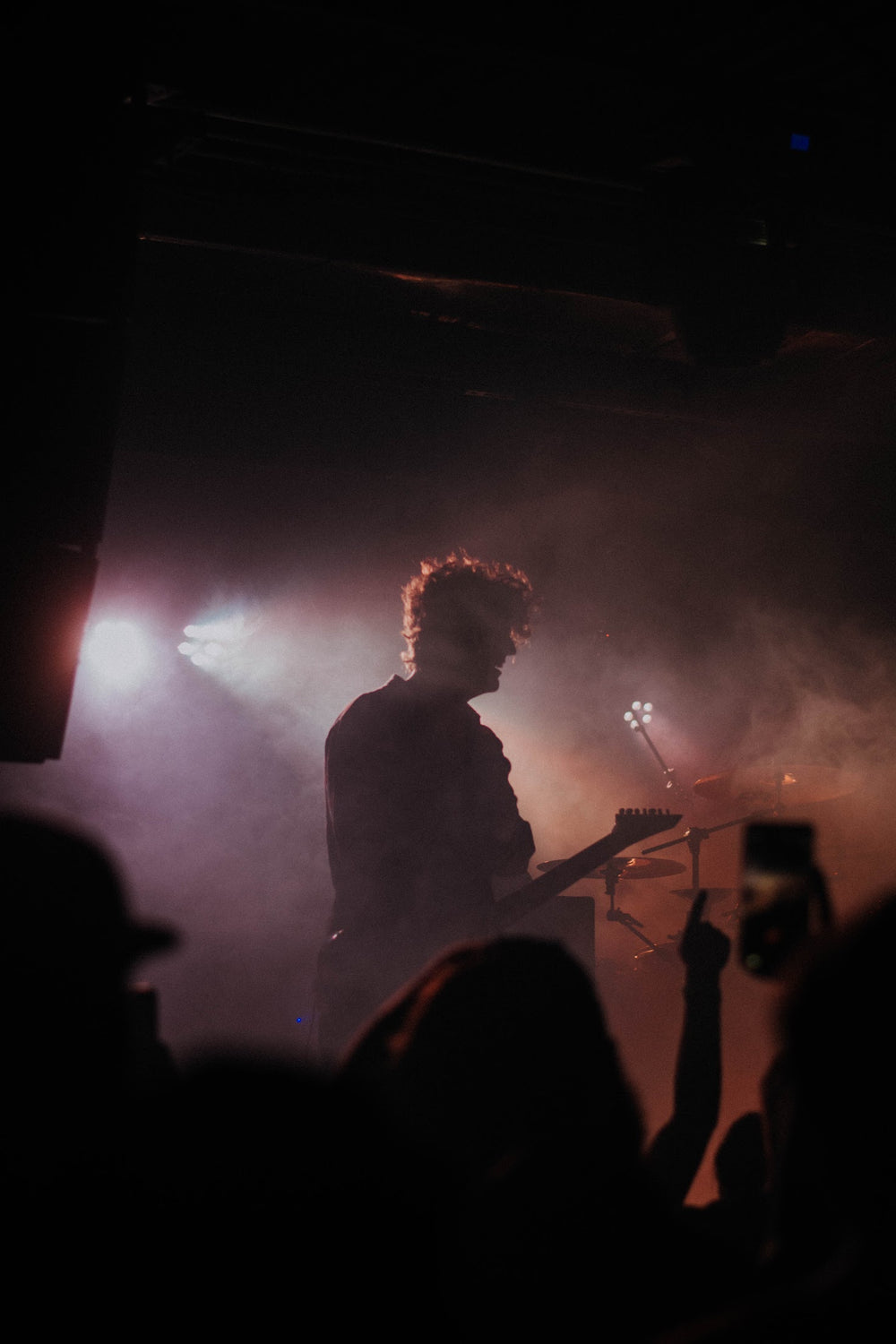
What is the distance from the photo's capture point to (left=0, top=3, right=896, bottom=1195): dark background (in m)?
2.49

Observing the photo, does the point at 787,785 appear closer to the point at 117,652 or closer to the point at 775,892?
the point at 117,652

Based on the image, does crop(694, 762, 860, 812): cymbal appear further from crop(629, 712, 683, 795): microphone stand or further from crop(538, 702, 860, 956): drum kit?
crop(629, 712, 683, 795): microphone stand

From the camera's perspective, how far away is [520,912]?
11.8 ft

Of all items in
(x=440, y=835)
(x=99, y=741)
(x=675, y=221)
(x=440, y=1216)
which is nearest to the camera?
(x=440, y=1216)

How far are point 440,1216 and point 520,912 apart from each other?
2.68m

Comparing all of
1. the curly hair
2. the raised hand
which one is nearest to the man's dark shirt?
the curly hair

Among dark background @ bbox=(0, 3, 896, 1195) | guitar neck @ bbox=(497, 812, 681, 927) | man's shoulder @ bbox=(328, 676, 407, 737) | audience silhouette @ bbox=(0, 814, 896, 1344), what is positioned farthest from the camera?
guitar neck @ bbox=(497, 812, 681, 927)

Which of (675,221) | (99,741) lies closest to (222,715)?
(99,741)

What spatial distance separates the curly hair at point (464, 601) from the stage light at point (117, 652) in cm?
294

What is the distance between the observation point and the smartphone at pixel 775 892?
128 cm

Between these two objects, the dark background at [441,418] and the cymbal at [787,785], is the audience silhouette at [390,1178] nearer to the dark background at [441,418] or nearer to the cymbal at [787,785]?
the dark background at [441,418]

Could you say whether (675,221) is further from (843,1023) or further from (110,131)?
(843,1023)

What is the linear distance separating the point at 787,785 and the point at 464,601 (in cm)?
284

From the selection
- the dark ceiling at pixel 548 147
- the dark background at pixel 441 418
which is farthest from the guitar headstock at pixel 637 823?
the dark ceiling at pixel 548 147
